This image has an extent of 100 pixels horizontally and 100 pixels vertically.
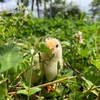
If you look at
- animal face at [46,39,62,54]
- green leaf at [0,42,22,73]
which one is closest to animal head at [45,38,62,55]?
animal face at [46,39,62,54]

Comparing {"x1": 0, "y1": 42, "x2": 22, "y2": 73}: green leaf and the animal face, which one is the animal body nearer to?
the animal face

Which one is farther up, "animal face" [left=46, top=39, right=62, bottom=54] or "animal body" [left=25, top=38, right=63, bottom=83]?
"animal face" [left=46, top=39, right=62, bottom=54]

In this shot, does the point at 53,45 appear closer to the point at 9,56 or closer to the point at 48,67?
the point at 48,67

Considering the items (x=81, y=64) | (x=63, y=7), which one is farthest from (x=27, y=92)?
(x=63, y=7)

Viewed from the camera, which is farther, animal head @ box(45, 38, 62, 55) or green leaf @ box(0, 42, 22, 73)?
animal head @ box(45, 38, 62, 55)

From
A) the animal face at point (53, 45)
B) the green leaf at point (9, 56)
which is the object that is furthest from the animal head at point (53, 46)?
the green leaf at point (9, 56)

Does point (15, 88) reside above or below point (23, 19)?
below

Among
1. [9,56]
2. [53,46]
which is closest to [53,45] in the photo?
[53,46]

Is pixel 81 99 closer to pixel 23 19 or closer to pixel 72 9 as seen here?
pixel 23 19
